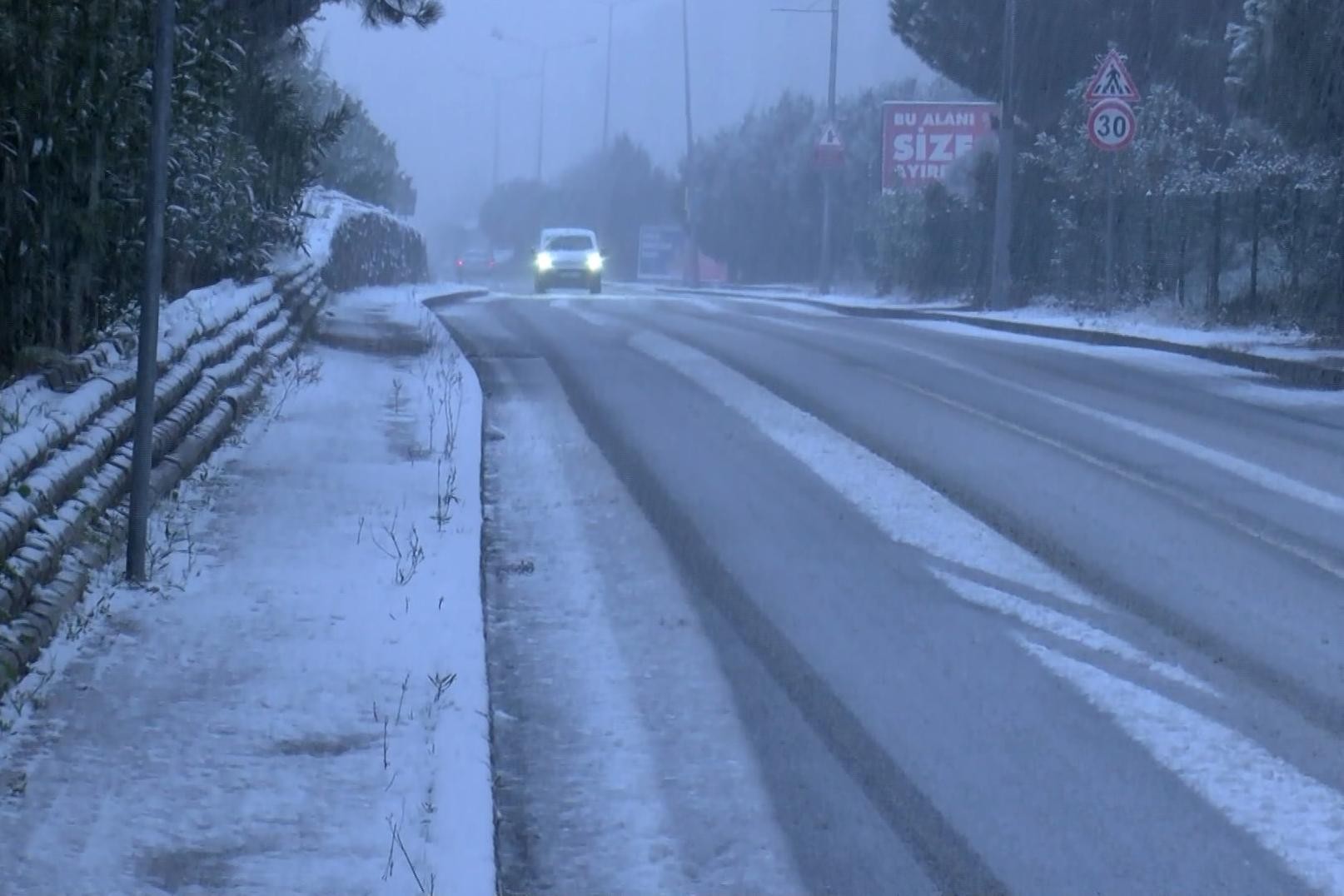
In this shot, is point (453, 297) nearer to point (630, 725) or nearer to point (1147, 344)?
point (1147, 344)

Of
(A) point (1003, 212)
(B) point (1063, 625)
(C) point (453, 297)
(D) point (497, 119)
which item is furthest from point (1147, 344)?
(D) point (497, 119)

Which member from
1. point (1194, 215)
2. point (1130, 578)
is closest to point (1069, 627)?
point (1130, 578)

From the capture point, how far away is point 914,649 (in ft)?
23.0

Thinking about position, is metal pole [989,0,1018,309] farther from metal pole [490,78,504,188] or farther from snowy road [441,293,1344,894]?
metal pole [490,78,504,188]

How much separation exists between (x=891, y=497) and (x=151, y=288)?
4616 millimetres

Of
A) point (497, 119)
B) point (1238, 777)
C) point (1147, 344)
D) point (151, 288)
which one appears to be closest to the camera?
point (1238, 777)

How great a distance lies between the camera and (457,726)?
213 inches

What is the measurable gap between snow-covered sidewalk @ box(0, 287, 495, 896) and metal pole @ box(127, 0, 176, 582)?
26 centimetres

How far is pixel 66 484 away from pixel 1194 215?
20.4 metres

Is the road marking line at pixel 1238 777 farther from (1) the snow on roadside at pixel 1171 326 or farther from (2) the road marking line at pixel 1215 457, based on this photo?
(1) the snow on roadside at pixel 1171 326

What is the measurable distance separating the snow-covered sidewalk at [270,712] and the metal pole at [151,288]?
0.26 meters

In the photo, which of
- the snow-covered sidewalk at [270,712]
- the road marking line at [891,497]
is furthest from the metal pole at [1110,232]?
the snow-covered sidewalk at [270,712]

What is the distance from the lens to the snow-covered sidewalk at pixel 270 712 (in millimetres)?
4496

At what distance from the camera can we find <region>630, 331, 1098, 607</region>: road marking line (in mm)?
8383
